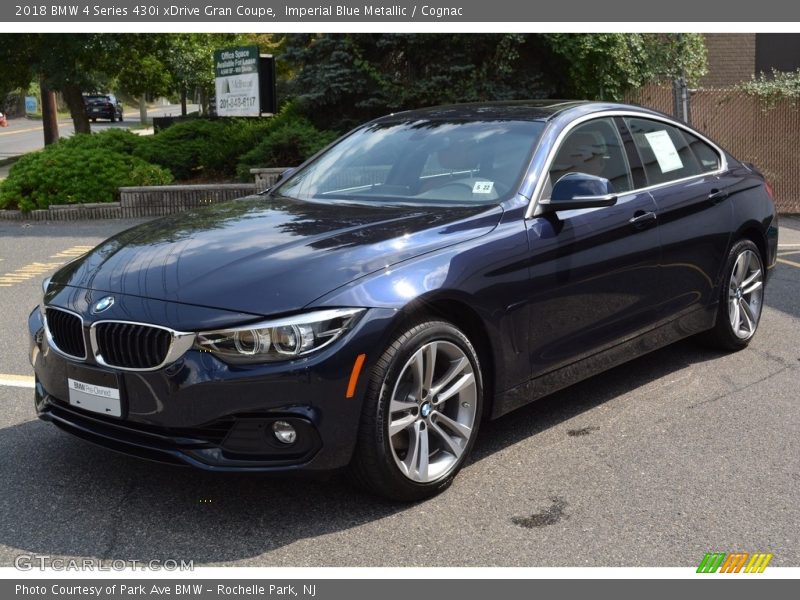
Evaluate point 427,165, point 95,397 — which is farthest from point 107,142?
point 95,397

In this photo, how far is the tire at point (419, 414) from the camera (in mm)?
3910

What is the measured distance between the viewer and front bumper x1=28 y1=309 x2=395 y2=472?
3.69 m

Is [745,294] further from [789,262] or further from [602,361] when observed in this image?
[789,262]

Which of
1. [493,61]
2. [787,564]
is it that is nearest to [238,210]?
[787,564]

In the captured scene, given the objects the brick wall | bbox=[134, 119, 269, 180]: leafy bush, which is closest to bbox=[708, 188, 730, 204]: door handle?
bbox=[134, 119, 269, 180]: leafy bush

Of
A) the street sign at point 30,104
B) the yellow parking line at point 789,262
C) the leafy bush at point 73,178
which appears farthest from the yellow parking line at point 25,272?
the street sign at point 30,104

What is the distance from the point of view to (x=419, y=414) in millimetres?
4152

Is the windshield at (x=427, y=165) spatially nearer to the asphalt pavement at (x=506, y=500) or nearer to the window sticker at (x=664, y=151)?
the window sticker at (x=664, y=151)

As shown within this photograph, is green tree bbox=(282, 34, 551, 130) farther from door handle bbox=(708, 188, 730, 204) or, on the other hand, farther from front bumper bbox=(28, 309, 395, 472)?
front bumper bbox=(28, 309, 395, 472)

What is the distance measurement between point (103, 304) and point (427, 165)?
1955 mm

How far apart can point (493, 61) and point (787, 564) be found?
13.2 meters

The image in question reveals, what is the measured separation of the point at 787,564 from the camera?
3633 mm

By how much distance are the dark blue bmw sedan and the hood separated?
1cm

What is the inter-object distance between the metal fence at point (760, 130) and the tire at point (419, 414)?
40.4 feet
